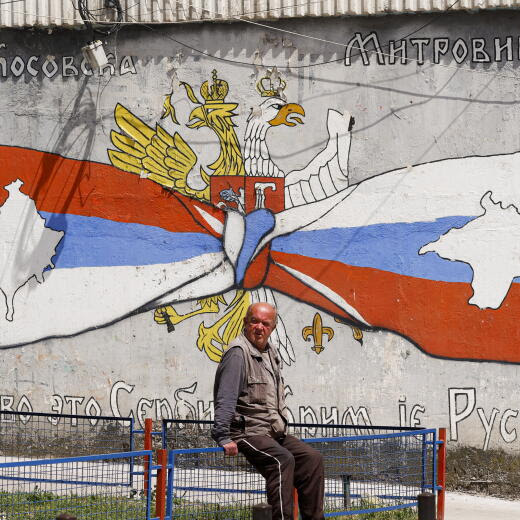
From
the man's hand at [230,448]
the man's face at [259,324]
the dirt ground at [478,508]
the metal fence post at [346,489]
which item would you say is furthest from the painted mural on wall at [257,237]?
the man's hand at [230,448]

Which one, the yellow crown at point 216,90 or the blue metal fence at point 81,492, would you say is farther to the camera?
the yellow crown at point 216,90

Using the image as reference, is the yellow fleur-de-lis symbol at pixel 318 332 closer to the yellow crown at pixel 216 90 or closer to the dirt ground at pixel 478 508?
the dirt ground at pixel 478 508

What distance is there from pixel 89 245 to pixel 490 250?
14.6 feet

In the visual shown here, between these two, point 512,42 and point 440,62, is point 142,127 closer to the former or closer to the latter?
point 440,62

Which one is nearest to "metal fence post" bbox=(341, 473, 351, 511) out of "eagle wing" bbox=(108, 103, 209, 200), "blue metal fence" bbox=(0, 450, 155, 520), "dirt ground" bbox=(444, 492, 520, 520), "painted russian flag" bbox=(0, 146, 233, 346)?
"dirt ground" bbox=(444, 492, 520, 520)

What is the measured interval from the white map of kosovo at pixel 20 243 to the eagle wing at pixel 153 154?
116 cm

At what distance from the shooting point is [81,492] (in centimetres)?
786

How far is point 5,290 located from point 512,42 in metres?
6.30

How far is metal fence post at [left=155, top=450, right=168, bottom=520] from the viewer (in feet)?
22.0

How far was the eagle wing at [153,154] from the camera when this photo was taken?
10.9 metres

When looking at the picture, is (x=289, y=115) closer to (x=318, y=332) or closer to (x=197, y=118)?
(x=197, y=118)

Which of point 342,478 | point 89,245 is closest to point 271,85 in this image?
point 89,245

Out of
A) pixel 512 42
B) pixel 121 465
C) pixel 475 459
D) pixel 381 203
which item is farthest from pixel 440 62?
pixel 121 465

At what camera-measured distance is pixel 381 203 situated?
409 inches
